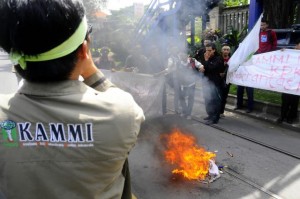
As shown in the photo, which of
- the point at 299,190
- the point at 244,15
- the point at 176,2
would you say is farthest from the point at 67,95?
the point at 244,15

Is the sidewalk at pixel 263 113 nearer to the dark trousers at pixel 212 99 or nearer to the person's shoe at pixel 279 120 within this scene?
the person's shoe at pixel 279 120

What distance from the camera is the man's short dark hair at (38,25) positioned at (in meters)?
0.93

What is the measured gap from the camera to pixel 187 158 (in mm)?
4770

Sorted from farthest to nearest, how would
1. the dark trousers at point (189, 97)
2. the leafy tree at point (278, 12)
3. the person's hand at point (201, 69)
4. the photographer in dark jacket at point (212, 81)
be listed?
the leafy tree at point (278, 12), the dark trousers at point (189, 97), the person's hand at point (201, 69), the photographer in dark jacket at point (212, 81)

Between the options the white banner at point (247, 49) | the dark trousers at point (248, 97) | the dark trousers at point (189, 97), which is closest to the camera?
the white banner at point (247, 49)

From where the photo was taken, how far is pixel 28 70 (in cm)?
103

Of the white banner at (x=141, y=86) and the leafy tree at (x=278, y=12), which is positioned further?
the leafy tree at (x=278, y=12)

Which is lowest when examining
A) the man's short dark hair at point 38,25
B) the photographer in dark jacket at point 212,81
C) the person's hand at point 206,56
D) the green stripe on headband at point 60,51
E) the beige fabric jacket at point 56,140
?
the photographer in dark jacket at point 212,81

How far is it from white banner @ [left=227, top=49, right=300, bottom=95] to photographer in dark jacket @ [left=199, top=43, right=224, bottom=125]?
0.49 metres

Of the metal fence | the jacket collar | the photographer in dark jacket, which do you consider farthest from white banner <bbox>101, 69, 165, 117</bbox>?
the metal fence

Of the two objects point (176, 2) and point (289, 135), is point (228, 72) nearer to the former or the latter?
point (289, 135)

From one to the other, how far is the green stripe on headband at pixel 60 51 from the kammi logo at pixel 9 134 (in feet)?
0.63

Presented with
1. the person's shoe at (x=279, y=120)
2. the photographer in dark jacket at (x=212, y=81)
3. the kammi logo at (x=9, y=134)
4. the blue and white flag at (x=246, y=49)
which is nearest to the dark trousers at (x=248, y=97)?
the blue and white flag at (x=246, y=49)

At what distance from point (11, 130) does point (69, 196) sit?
0.29 m
